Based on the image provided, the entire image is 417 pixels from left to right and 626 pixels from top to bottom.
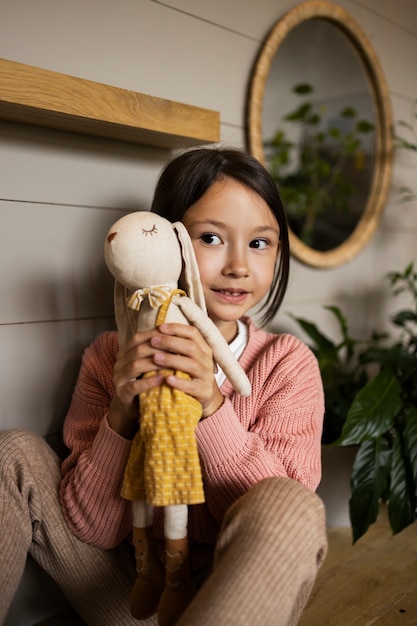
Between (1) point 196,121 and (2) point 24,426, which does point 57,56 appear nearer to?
(1) point 196,121

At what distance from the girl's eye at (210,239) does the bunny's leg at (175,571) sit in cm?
42

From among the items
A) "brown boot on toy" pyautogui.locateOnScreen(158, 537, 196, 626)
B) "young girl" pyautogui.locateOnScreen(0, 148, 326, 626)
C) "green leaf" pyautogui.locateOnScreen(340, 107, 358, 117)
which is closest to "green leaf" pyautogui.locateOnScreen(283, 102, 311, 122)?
"green leaf" pyautogui.locateOnScreen(340, 107, 358, 117)

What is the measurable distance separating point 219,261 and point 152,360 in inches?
9.8

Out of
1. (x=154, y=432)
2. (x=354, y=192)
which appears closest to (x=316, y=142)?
(x=354, y=192)

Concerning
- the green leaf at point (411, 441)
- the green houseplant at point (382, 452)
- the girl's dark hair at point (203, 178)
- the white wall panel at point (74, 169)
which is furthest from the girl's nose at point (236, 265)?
the green leaf at point (411, 441)

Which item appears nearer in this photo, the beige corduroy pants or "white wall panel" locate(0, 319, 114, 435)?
the beige corduroy pants

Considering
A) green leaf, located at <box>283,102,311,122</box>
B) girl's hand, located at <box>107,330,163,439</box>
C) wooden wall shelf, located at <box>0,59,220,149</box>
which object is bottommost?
girl's hand, located at <box>107,330,163,439</box>

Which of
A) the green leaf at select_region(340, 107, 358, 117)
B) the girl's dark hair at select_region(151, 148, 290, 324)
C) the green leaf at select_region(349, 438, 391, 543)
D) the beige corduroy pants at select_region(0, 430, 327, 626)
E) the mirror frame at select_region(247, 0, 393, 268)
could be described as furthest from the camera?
the green leaf at select_region(340, 107, 358, 117)

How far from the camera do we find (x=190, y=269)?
2.81 ft

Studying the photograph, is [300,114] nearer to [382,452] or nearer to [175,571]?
[382,452]

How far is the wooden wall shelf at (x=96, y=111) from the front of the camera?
940 mm

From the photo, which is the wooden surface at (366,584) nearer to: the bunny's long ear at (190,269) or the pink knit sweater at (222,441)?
the pink knit sweater at (222,441)

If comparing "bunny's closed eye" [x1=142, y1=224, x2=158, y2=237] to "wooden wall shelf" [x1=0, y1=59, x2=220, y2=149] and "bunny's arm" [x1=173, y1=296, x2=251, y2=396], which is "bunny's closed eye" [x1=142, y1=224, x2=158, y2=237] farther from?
"wooden wall shelf" [x1=0, y1=59, x2=220, y2=149]

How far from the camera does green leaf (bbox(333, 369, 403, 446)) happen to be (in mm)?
1317
